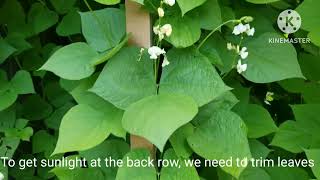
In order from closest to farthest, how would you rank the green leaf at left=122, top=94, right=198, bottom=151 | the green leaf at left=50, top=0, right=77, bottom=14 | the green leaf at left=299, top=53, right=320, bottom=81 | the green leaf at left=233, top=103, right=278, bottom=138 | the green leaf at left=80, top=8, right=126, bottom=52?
1. the green leaf at left=122, top=94, right=198, bottom=151
2. the green leaf at left=80, top=8, right=126, bottom=52
3. the green leaf at left=233, top=103, right=278, bottom=138
4. the green leaf at left=299, top=53, right=320, bottom=81
5. the green leaf at left=50, top=0, right=77, bottom=14

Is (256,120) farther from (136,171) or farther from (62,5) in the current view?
(62,5)

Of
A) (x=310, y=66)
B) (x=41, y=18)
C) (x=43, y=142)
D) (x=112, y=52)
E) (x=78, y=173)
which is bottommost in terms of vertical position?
(x=43, y=142)

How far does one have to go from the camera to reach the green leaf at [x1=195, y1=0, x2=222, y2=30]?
3.39 ft

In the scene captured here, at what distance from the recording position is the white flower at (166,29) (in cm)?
94

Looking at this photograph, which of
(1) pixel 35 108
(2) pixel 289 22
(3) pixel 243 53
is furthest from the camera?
(1) pixel 35 108

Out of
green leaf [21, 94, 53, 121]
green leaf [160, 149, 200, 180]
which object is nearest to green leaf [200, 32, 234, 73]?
green leaf [160, 149, 200, 180]

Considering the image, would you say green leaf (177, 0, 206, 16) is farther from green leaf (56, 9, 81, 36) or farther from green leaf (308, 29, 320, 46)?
green leaf (56, 9, 81, 36)

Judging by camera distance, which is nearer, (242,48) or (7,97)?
(242,48)

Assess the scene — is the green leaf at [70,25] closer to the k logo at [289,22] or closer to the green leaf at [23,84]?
the green leaf at [23,84]

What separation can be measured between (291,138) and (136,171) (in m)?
0.50

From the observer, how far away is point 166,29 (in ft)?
3.08

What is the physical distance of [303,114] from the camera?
125cm

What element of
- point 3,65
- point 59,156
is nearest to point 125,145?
point 59,156

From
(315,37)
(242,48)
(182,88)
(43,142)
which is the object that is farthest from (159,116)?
(43,142)
